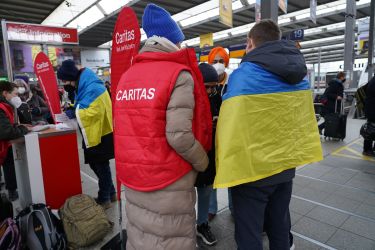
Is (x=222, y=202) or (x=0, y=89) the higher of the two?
(x=0, y=89)

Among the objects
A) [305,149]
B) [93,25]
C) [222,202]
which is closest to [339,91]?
[222,202]

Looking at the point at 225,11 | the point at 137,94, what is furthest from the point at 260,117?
the point at 225,11

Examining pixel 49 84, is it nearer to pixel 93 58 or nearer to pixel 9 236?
pixel 9 236

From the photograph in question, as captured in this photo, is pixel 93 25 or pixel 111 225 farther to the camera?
pixel 93 25

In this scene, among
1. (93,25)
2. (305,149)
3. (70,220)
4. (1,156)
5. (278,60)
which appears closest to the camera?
(278,60)

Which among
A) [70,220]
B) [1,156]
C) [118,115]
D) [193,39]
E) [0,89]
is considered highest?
[193,39]

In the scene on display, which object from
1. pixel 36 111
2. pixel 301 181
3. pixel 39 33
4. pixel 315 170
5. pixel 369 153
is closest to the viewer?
pixel 301 181

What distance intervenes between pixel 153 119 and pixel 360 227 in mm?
2358

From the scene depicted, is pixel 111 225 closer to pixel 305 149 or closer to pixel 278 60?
pixel 305 149

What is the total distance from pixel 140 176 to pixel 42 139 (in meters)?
1.59

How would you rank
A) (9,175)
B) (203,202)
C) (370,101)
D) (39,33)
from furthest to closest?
(39,33) → (370,101) → (9,175) → (203,202)

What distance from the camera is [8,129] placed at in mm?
2340

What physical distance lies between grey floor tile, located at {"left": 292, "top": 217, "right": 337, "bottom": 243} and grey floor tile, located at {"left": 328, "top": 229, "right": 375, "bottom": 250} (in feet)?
0.18

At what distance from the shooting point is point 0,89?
9.70ft
